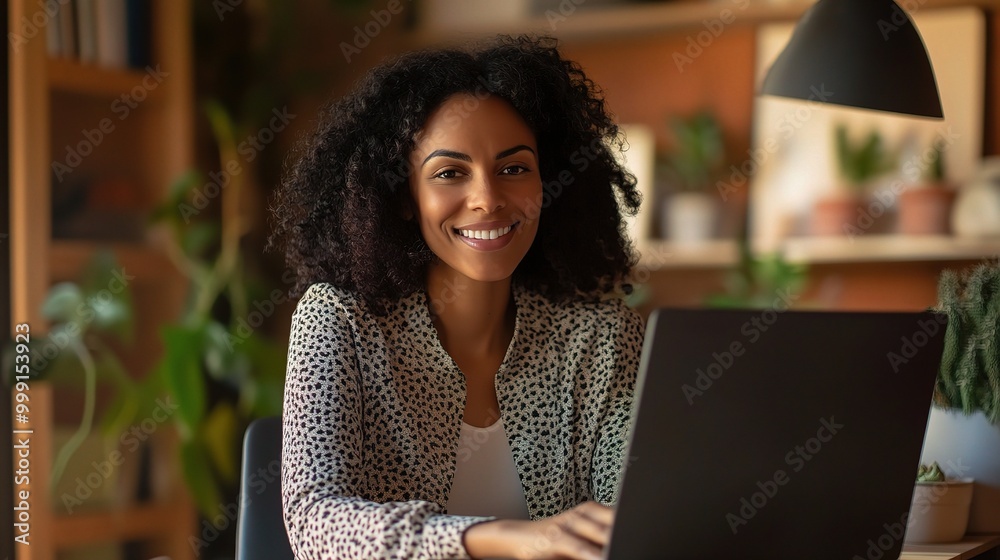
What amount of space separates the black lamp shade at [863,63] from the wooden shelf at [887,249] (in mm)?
1325

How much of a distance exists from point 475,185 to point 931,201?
5.65 ft

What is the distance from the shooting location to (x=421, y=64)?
5.23 feet

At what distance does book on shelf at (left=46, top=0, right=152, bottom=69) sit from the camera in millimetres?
2637

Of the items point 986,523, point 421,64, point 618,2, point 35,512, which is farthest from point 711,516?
point 618,2

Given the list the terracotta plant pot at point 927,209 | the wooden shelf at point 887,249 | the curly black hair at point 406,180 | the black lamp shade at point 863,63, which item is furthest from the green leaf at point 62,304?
the terracotta plant pot at point 927,209

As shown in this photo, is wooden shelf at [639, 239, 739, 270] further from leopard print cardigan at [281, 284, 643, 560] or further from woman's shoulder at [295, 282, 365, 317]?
woman's shoulder at [295, 282, 365, 317]

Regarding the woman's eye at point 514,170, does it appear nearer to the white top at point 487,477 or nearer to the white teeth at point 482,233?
the white teeth at point 482,233

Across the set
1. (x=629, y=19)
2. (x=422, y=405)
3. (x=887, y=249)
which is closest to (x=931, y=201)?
(x=887, y=249)

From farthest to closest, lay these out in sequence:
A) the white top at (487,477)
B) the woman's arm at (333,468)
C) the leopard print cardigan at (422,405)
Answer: the white top at (487,477) < the leopard print cardigan at (422,405) < the woman's arm at (333,468)

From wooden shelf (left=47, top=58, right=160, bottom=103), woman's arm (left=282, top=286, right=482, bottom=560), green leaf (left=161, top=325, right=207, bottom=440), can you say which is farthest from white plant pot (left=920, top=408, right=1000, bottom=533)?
wooden shelf (left=47, top=58, right=160, bottom=103)

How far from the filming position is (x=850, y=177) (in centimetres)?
292

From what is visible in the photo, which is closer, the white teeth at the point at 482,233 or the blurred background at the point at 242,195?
the white teeth at the point at 482,233

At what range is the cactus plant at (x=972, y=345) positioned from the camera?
4.76 feet

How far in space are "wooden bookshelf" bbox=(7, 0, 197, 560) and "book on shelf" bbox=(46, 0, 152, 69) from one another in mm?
24
